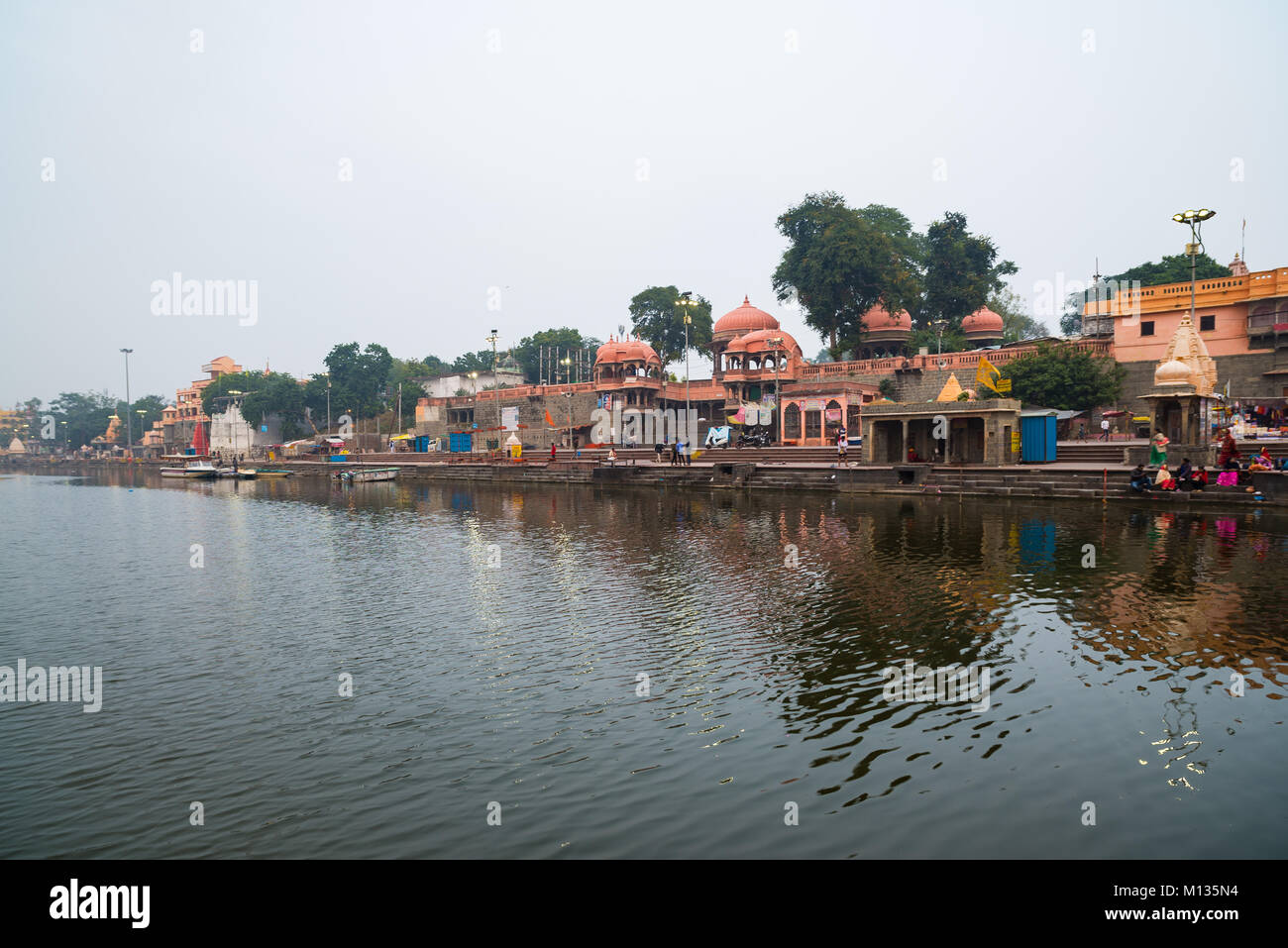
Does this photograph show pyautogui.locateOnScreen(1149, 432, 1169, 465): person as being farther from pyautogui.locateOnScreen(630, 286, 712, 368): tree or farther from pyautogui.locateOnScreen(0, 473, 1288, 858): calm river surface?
pyautogui.locateOnScreen(630, 286, 712, 368): tree

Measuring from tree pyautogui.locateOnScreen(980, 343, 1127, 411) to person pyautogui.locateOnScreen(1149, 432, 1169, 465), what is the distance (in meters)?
13.2

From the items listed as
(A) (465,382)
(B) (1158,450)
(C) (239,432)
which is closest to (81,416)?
(C) (239,432)

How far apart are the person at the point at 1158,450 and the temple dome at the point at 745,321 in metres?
38.5

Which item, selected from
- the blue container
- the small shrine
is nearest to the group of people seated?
the small shrine

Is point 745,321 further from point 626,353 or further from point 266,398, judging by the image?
point 266,398

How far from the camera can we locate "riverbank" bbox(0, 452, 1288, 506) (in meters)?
28.1

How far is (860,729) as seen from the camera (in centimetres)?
891

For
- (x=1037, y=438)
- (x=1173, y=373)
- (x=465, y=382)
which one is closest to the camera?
(x=1173, y=373)

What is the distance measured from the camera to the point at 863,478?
124 ft

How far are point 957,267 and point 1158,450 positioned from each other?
3405 cm

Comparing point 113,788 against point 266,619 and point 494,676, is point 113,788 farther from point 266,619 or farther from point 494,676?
point 266,619

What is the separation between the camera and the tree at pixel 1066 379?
44219 mm
